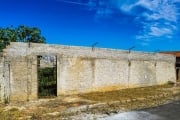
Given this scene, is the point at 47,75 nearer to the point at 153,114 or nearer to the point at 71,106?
the point at 71,106

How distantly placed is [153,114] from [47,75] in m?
6.72

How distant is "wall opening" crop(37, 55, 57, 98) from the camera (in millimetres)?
15156

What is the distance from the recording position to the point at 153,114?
11.8 m

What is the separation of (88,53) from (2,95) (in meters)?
6.35

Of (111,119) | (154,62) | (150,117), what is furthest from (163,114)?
(154,62)

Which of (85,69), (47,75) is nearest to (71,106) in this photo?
(47,75)

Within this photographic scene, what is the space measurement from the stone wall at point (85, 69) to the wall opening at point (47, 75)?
11.1 inches

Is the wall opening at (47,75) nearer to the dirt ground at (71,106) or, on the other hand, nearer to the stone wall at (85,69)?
the stone wall at (85,69)

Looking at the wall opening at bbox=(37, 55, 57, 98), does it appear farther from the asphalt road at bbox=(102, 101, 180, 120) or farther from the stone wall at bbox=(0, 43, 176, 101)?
the asphalt road at bbox=(102, 101, 180, 120)

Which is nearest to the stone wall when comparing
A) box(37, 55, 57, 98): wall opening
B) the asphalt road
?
box(37, 55, 57, 98): wall opening

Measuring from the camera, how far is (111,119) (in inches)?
426

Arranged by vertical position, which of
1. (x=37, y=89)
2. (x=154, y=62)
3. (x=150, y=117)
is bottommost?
(x=150, y=117)

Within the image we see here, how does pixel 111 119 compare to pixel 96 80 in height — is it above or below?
below

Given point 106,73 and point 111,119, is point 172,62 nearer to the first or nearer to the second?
point 106,73
